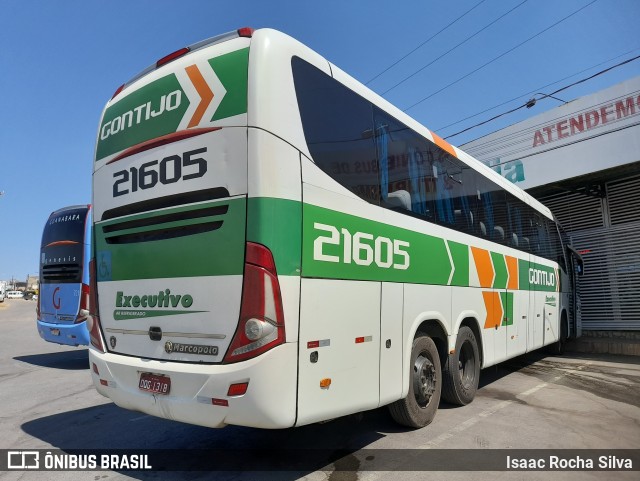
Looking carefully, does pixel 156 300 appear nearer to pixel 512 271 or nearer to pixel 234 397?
pixel 234 397

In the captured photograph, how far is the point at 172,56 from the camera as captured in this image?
4.30 m

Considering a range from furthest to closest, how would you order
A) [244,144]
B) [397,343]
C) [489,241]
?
[489,241], [397,343], [244,144]

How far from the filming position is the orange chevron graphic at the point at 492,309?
683 centimetres

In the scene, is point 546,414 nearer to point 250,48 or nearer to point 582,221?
point 250,48

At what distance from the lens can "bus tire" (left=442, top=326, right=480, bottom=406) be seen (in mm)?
5773

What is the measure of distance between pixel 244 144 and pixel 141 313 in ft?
6.01

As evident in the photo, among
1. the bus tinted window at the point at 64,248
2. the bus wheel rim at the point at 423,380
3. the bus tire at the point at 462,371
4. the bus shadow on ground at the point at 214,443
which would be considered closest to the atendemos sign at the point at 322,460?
the bus shadow on ground at the point at 214,443

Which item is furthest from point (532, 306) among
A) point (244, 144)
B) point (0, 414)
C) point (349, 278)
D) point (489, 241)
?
point (0, 414)

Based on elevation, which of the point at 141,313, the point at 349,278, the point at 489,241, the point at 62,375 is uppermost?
the point at 489,241

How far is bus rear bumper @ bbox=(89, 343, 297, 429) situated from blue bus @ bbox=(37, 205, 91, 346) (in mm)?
6606

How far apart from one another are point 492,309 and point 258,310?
5.04 m

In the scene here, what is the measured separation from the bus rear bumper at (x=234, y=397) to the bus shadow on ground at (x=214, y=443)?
85cm

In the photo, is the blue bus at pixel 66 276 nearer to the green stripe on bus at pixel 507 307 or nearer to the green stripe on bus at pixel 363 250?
the green stripe on bus at pixel 363 250

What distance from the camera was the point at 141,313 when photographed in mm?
3986
